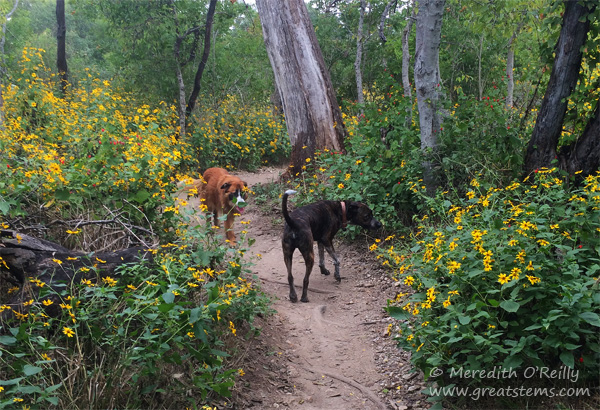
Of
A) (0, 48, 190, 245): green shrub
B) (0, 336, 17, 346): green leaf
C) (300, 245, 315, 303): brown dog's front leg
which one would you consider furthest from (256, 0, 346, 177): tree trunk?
(0, 336, 17, 346): green leaf

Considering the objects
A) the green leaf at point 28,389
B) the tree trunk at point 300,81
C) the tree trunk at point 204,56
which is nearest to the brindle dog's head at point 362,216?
the tree trunk at point 300,81

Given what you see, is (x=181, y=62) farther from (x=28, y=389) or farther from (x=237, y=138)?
(x=28, y=389)

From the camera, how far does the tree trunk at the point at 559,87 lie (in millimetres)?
5336

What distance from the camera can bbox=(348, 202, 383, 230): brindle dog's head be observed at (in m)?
6.46

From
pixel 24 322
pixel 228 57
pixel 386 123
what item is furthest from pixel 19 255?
pixel 228 57

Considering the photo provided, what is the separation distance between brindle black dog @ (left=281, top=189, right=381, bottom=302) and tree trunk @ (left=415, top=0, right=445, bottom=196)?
0.99 meters

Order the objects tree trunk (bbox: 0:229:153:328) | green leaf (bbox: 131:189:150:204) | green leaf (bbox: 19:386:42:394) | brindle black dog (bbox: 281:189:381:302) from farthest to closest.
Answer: brindle black dog (bbox: 281:189:381:302)
green leaf (bbox: 131:189:150:204)
tree trunk (bbox: 0:229:153:328)
green leaf (bbox: 19:386:42:394)

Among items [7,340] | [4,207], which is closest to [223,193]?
[4,207]

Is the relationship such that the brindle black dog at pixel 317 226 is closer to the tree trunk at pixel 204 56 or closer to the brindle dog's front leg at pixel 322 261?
the brindle dog's front leg at pixel 322 261

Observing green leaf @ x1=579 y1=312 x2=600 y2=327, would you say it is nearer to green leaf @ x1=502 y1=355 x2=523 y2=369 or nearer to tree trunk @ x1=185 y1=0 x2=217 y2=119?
green leaf @ x1=502 y1=355 x2=523 y2=369

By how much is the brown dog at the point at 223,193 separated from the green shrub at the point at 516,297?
354 cm

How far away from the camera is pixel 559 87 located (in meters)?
5.49

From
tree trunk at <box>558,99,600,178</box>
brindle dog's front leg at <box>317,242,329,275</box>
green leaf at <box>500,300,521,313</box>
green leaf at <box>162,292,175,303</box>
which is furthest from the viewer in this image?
brindle dog's front leg at <box>317,242,329,275</box>

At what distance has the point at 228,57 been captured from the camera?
51.1ft
